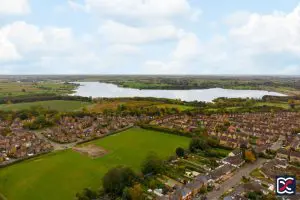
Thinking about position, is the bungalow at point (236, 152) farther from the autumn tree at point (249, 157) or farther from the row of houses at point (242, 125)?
the row of houses at point (242, 125)

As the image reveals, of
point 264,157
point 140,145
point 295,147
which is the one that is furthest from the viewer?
point 140,145

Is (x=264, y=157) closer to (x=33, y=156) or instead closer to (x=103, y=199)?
(x=103, y=199)

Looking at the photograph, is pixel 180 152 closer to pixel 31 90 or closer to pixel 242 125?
pixel 242 125

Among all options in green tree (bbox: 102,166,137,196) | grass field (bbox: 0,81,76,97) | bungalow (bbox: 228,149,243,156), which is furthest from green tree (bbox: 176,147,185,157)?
grass field (bbox: 0,81,76,97)

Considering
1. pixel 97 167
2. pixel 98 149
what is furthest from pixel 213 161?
pixel 98 149

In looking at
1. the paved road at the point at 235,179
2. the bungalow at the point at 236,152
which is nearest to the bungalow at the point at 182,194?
the paved road at the point at 235,179

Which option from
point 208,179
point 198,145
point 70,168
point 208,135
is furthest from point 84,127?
point 208,179

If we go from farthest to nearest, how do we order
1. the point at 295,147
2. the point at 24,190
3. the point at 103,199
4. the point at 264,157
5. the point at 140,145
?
the point at 140,145
the point at 295,147
the point at 264,157
the point at 24,190
the point at 103,199
